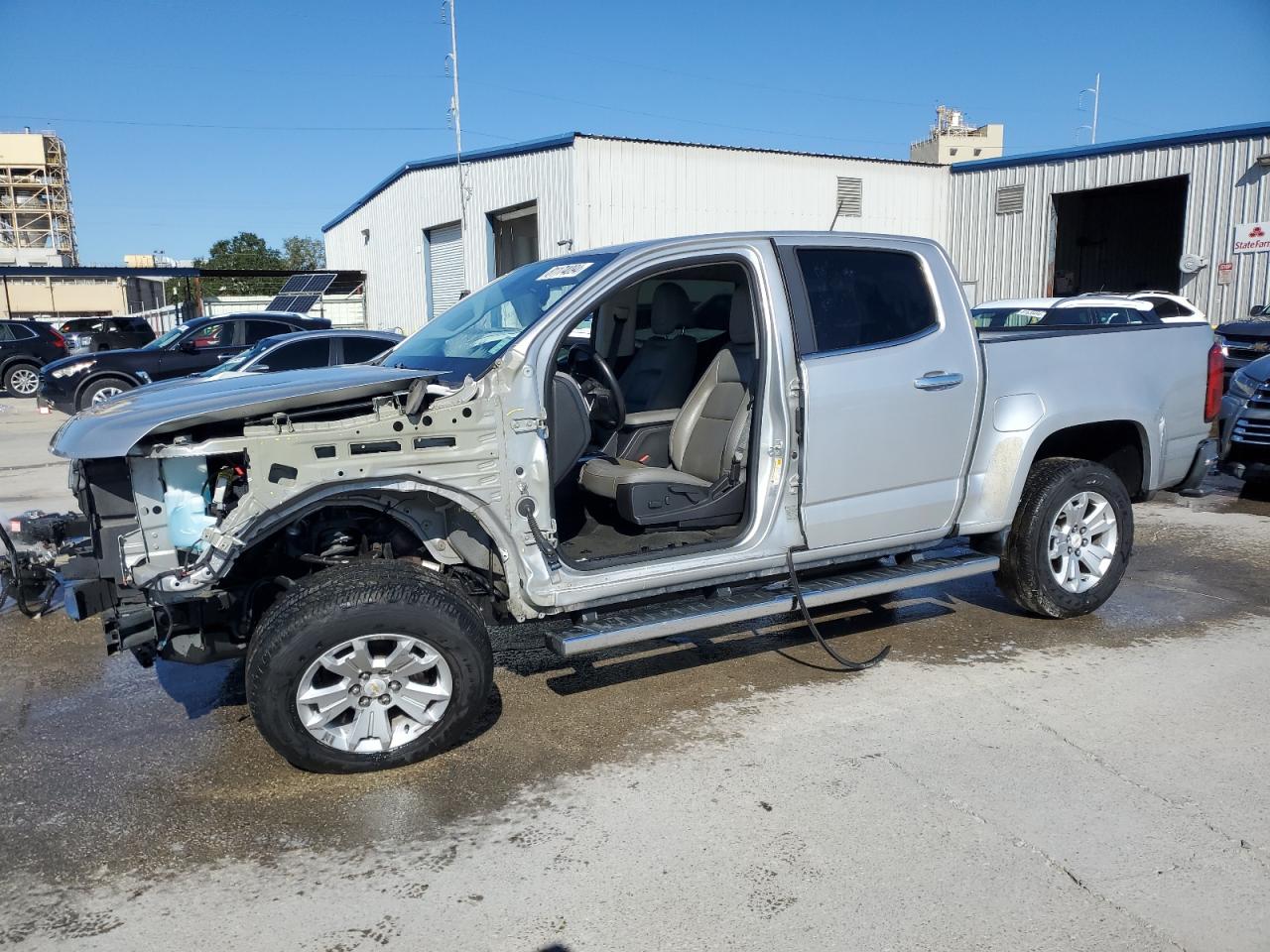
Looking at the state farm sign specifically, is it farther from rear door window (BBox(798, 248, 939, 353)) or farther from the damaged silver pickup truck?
rear door window (BBox(798, 248, 939, 353))

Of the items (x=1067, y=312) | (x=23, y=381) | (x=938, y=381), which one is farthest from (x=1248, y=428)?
(x=23, y=381)

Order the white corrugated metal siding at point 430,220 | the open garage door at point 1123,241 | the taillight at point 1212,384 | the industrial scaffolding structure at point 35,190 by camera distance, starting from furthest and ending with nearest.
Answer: the industrial scaffolding structure at point 35,190 → the open garage door at point 1123,241 → the white corrugated metal siding at point 430,220 → the taillight at point 1212,384

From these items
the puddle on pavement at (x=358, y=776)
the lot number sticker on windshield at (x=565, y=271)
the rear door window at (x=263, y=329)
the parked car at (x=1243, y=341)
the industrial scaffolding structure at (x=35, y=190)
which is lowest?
the puddle on pavement at (x=358, y=776)

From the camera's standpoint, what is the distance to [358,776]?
3.75m

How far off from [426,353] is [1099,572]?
3756 millimetres

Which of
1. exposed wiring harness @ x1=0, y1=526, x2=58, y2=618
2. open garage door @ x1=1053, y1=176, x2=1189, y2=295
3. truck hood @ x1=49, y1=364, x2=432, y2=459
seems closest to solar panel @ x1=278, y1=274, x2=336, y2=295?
open garage door @ x1=1053, y1=176, x2=1189, y2=295

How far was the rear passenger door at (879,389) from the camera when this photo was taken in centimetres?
443

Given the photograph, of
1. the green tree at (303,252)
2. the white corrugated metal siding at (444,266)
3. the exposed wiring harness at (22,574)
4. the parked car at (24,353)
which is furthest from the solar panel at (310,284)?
the green tree at (303,252)

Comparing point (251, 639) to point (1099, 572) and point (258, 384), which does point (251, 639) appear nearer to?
point (258, 384)

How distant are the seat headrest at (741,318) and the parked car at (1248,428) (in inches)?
228

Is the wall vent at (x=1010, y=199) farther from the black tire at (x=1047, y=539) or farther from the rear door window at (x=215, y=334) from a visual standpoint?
the black tire at (x=1047, y=539)

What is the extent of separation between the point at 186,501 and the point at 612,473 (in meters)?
1.88

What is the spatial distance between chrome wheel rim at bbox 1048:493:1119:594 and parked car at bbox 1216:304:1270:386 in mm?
9625

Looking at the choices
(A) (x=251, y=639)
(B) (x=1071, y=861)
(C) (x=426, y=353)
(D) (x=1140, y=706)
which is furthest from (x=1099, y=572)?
(A) (x=251, y=639)
